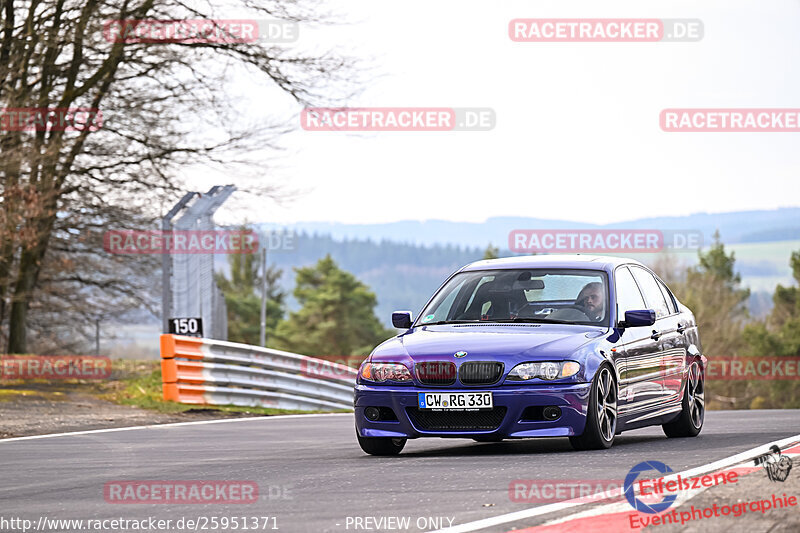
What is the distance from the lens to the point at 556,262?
10.7 meters

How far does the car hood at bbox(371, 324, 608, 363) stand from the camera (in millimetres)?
→ 9047

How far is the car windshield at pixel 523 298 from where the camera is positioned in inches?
397

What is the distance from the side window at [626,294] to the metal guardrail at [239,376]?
769 centimetres

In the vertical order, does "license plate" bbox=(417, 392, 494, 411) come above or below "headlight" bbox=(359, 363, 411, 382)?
below

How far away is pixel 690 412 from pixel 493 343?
2902 mm

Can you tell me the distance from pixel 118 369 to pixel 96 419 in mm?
10381

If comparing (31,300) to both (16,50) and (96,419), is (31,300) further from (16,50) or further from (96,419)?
(96,419)

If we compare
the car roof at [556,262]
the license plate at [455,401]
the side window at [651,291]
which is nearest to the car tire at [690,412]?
the side window at [651,291]

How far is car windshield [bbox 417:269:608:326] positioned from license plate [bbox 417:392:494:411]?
1.23 metres

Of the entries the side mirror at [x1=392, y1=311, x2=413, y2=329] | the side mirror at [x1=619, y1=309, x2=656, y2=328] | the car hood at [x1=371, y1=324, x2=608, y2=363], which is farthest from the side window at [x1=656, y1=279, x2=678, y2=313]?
the side mirror at [x1=392, y1=311, x2=413, y2=329]

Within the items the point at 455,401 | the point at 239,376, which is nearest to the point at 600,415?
the point at 455,401

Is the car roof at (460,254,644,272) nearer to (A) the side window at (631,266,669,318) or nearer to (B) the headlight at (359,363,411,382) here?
(A) the side window at (631,266,669,318)

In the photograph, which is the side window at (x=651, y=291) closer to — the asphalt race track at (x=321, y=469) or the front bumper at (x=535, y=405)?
the asphalt race track at (x=321, y=469)

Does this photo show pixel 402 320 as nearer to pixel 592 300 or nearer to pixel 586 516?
pixel 592 300
